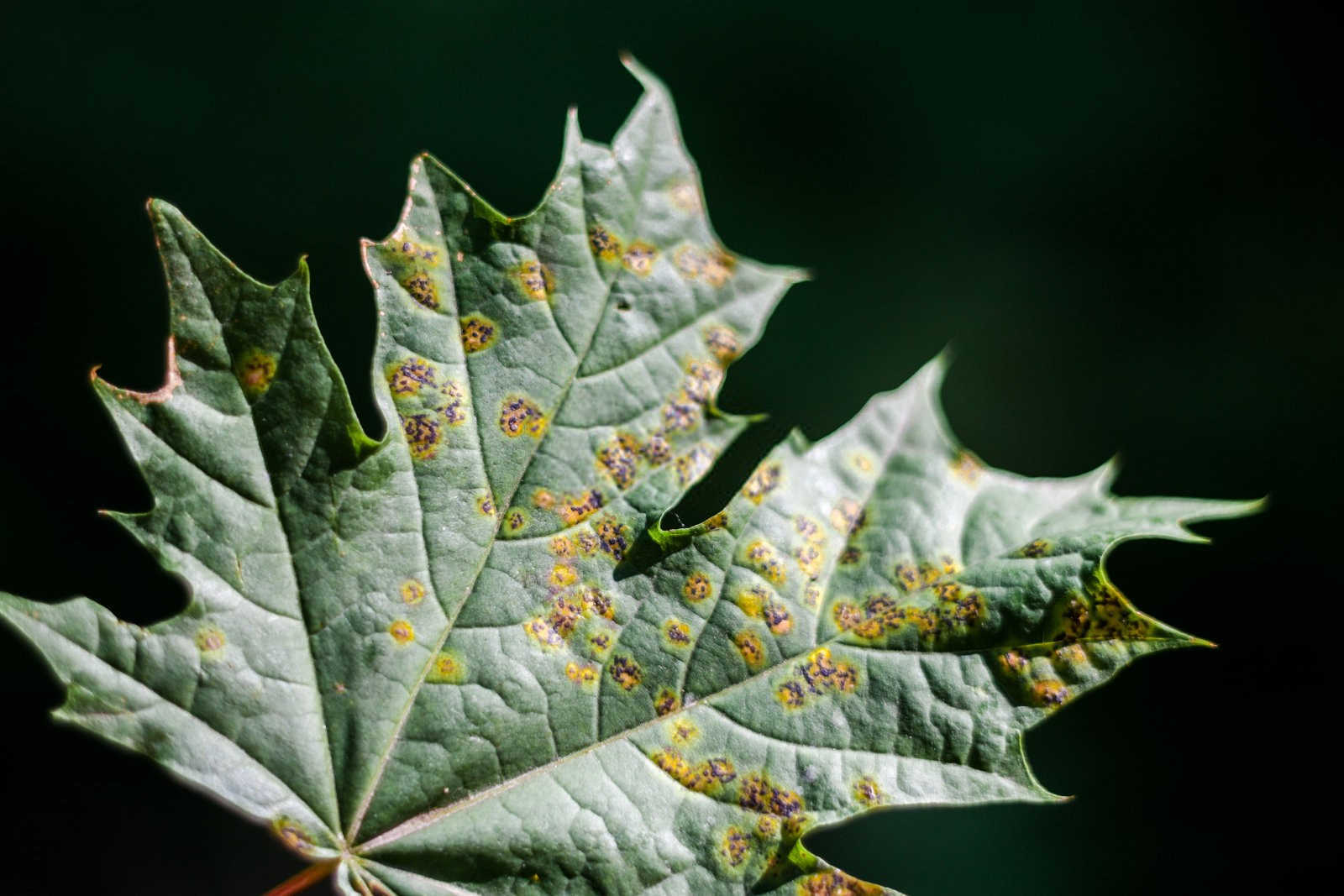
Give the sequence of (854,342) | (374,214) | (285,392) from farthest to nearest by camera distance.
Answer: (854,342)
(374,214)
(285,392)

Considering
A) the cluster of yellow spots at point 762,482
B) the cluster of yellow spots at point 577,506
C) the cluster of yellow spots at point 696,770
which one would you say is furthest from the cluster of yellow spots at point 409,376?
the cluster of yellow spots at point 696,770

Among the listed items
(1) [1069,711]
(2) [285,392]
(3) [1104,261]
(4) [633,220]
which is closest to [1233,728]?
(1) [1069,711]

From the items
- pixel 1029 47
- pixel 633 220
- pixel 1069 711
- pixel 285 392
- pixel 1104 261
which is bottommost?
pixel 285 392

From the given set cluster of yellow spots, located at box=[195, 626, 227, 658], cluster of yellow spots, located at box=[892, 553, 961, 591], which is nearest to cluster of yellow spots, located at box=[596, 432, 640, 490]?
cluster of yellow spots, located at box=[892, 553, 961, 591]

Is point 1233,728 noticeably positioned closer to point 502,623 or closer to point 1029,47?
point 1029,47

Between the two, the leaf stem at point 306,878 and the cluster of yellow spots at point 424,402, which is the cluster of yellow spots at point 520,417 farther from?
the leaf stem at point 306,878

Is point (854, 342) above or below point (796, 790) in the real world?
above
